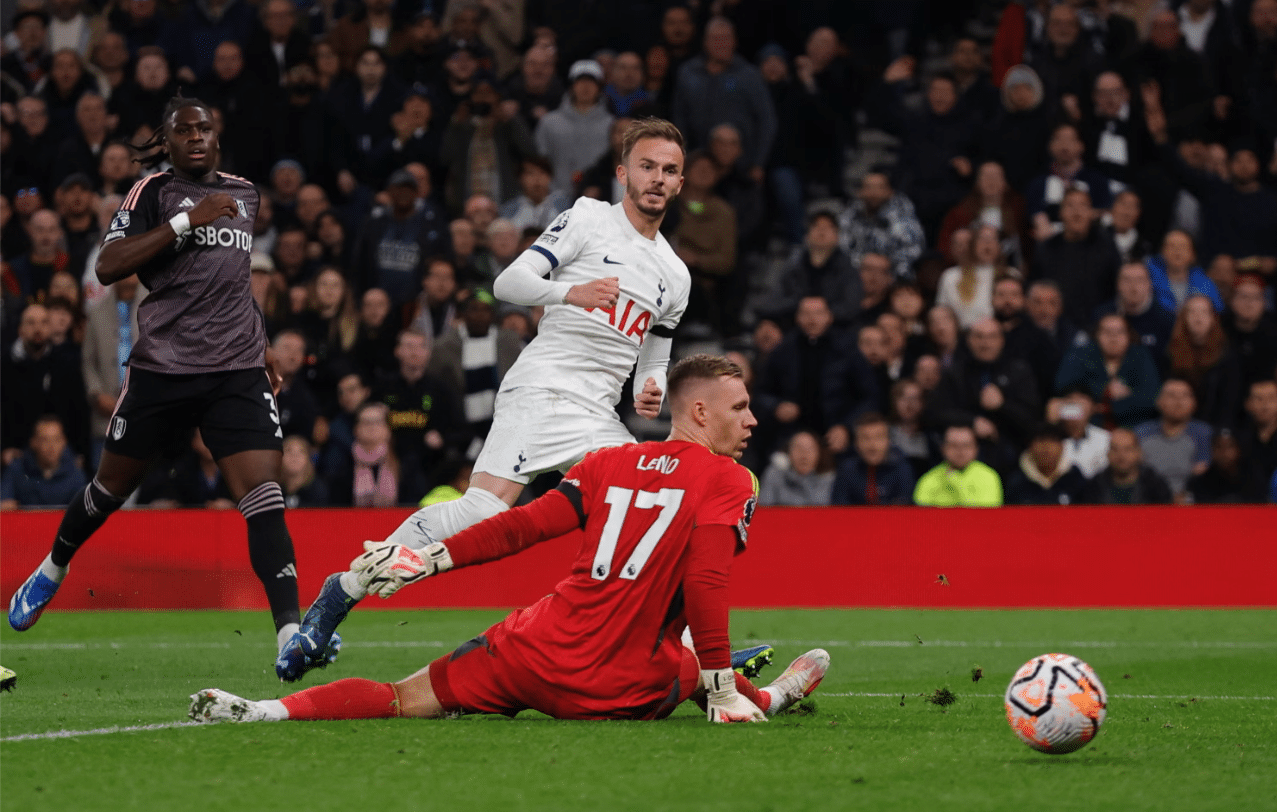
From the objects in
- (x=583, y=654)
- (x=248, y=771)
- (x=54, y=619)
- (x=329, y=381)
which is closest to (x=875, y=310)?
(x=329, y=381)

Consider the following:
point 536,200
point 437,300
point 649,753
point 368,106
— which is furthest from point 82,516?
point 368,106

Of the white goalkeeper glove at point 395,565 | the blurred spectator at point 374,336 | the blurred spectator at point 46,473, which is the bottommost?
the blurred spectator at point 46,473

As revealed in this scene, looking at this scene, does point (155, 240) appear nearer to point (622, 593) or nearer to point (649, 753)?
point (622, 593)

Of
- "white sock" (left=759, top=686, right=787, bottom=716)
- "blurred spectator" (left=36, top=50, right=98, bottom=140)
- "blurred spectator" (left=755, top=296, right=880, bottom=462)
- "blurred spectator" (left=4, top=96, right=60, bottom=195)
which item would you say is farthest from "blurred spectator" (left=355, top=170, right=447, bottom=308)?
"white sock" (left=759, top=686, right=787, bottom=716)

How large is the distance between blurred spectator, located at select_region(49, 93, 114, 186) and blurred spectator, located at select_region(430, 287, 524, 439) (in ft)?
15.3

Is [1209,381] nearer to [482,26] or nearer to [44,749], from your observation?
[482,26]

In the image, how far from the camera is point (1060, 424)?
13.1 m

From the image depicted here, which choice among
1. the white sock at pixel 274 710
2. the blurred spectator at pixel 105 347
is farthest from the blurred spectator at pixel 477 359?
the white sock at pixel 274 710

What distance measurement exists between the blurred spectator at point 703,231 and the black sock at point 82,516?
7818mm

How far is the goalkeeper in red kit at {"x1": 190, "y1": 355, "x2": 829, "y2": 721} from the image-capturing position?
17.1 feet

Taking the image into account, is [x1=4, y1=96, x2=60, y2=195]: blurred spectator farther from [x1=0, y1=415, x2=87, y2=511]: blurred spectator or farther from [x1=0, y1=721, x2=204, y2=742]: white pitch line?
[x1=0, y1=721, x2=204, y2=742]: white pitch line

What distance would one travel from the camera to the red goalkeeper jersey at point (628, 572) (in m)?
5.24

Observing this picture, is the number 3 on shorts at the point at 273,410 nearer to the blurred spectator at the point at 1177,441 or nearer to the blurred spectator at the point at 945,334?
the blurred spectator at the point at 945,334

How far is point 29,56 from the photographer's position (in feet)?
56.5
